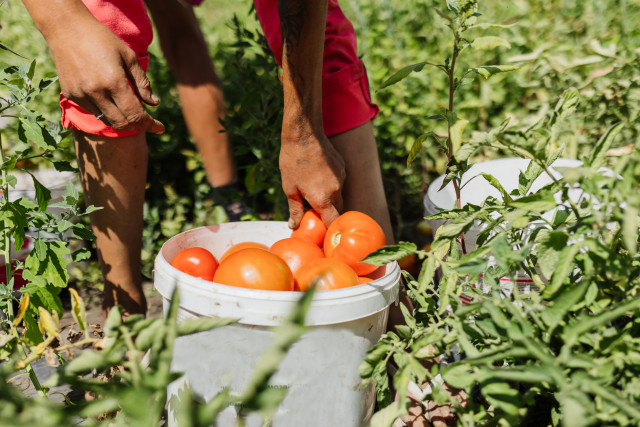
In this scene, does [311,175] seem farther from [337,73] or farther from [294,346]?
[294,346]

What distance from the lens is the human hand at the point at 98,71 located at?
1.34 meters

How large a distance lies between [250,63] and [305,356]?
169 centimetres

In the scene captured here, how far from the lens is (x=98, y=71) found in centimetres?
134

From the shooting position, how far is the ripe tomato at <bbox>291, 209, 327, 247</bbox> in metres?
1.68

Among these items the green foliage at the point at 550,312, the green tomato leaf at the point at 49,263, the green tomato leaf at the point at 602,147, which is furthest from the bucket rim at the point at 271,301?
the green tomato leaf at the point at 602,147

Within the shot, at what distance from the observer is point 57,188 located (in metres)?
2.26

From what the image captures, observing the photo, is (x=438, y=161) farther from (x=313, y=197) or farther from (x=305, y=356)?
(x=305, y=356)

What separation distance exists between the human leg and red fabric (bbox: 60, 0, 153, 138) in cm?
4

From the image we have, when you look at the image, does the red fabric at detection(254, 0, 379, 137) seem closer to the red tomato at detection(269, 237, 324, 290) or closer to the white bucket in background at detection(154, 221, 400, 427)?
the red tomato at detection(269, 237, 324, 290)

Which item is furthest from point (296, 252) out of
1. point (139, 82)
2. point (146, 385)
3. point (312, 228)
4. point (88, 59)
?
point (146, 385)

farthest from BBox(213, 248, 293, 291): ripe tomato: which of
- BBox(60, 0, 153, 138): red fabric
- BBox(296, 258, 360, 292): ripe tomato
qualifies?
BBox(60, 0, 153, 138): red fabric

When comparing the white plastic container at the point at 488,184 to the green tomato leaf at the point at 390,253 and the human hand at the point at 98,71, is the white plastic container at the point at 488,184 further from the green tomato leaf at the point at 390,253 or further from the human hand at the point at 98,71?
the human hand at the point at 98,71

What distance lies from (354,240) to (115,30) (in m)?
0.96

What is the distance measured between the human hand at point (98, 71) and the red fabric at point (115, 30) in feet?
0.55
